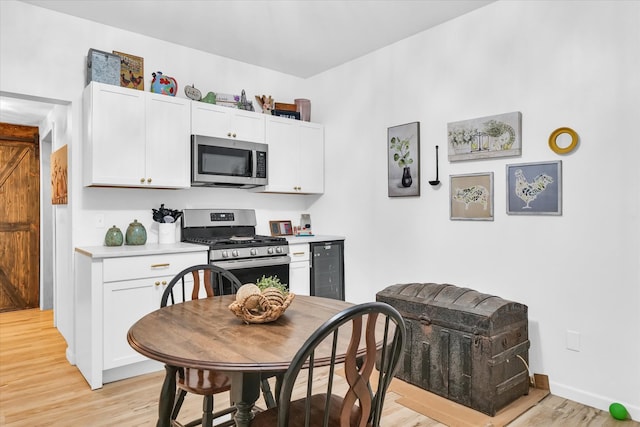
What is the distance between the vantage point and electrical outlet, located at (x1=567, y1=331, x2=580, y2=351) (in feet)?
8.55

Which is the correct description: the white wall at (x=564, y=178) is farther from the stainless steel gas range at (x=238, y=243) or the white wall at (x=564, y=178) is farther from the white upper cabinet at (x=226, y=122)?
the white upper cabinet at (x=226, y=122)

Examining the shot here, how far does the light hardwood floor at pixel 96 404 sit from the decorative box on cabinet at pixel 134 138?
1447 mm

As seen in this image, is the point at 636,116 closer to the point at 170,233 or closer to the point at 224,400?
the point at 224,400

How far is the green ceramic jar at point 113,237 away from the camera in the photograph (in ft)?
10.5

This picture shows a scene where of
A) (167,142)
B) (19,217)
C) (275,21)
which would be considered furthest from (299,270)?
(19,217)

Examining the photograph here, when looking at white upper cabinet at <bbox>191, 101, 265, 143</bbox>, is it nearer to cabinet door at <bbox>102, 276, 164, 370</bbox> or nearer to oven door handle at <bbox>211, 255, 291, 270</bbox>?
oven door handle at <bbox>211, 255, 291, 270</bbox>

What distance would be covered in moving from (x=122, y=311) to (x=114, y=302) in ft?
0.29

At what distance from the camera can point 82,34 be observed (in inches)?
127

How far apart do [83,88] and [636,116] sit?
3831 mm

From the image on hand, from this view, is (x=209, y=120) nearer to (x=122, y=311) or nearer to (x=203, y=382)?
(x=122, y=311)

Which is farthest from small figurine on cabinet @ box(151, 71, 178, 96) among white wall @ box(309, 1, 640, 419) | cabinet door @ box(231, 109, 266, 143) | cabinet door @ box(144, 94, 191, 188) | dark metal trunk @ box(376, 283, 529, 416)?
dark metal trunk @ box(376, 283, 529, 416)

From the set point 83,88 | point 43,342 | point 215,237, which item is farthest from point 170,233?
point 43,342

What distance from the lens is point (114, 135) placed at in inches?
121

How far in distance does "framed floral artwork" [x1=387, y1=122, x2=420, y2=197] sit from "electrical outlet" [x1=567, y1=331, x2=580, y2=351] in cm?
149
